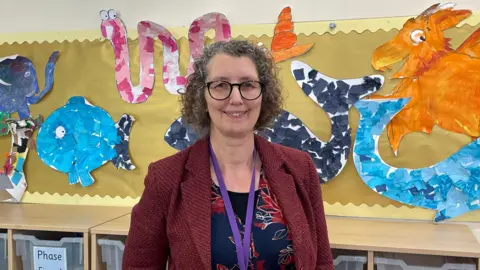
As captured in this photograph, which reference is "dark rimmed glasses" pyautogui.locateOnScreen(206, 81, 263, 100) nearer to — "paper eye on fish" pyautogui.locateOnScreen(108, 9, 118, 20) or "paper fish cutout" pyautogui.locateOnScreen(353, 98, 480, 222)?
"paper fish cutout" pyautogui.locateOnScreen(353, 98, 480, 222)

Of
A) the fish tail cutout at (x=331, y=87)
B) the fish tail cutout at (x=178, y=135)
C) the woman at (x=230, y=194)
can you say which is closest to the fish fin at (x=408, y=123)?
the fish tail cutout at (x=331, y=87)

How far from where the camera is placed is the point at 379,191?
5.89ft

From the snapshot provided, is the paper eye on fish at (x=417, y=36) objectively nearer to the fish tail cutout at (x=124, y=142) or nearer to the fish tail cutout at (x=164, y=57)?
the fish tail cutout at (x=164, y=57)

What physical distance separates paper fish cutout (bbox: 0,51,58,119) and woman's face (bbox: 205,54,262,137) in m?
1.34

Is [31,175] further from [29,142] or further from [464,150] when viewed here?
[464,150]

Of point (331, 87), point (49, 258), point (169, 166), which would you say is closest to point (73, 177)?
point (49, 258)

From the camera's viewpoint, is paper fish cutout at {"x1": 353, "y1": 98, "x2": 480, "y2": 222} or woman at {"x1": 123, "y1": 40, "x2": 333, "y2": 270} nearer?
woman at {"x1": 123, "y1": 40, "x2": 333, "y2": 270}

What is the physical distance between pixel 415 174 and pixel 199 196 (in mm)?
1032

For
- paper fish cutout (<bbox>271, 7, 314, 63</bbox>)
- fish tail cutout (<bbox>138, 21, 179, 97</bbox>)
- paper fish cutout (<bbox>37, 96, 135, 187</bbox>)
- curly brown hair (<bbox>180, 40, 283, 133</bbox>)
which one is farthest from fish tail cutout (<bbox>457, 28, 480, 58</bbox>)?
paper fish cutout (<bbox>37, 96, 135, 187</bbox>)

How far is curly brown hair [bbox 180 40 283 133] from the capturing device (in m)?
1.20

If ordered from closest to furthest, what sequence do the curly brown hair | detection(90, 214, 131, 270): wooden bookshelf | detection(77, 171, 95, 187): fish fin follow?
1. the curly brown hair
2. detection(90, 214, 131, 270): wooden bookshelf
3. detection(77, 171, 95, 187): fish fin

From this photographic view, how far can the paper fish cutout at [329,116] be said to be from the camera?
1.80m

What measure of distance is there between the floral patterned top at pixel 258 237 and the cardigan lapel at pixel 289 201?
22 millimetres

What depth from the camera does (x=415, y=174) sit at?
1758 mm
